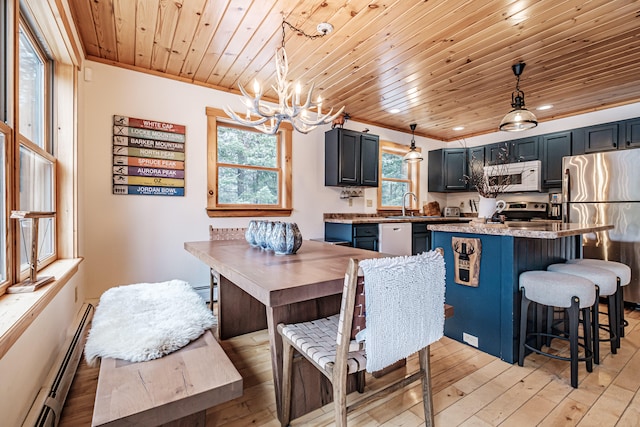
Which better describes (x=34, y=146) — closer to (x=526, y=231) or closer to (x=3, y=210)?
(x=3, y=210)

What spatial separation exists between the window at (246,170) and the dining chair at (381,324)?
2.41 meters

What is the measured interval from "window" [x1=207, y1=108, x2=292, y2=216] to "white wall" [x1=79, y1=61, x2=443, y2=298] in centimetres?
10

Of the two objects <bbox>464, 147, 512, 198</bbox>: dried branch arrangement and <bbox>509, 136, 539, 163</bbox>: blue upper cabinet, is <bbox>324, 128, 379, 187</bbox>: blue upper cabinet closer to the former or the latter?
<bbox>464, 147, 512, 198</bbox>: dried branch arrangement

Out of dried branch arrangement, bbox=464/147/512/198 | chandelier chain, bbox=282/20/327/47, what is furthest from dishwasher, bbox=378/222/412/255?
chandelier chain, bbox=282/20/327/47

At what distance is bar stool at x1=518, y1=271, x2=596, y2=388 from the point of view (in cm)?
172

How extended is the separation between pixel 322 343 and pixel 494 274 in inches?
57.5

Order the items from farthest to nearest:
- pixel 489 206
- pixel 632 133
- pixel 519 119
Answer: pixel 632 133 < pixel 519 119 < pixel 489 206

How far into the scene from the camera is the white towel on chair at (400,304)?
1.03 metres

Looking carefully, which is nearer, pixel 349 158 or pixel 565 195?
pixel 565 195

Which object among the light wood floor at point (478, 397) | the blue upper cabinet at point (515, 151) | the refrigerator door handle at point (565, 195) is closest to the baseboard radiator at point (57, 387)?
the light wood floor at point (478, 397)

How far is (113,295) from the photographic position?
6.24 feet

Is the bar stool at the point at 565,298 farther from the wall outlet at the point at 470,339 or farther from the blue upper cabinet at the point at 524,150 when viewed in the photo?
the blue upper cabinet at the point at 524,150

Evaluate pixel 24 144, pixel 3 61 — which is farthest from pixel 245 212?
pixel 3 61

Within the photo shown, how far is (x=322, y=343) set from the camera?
→ 48.9 inches
